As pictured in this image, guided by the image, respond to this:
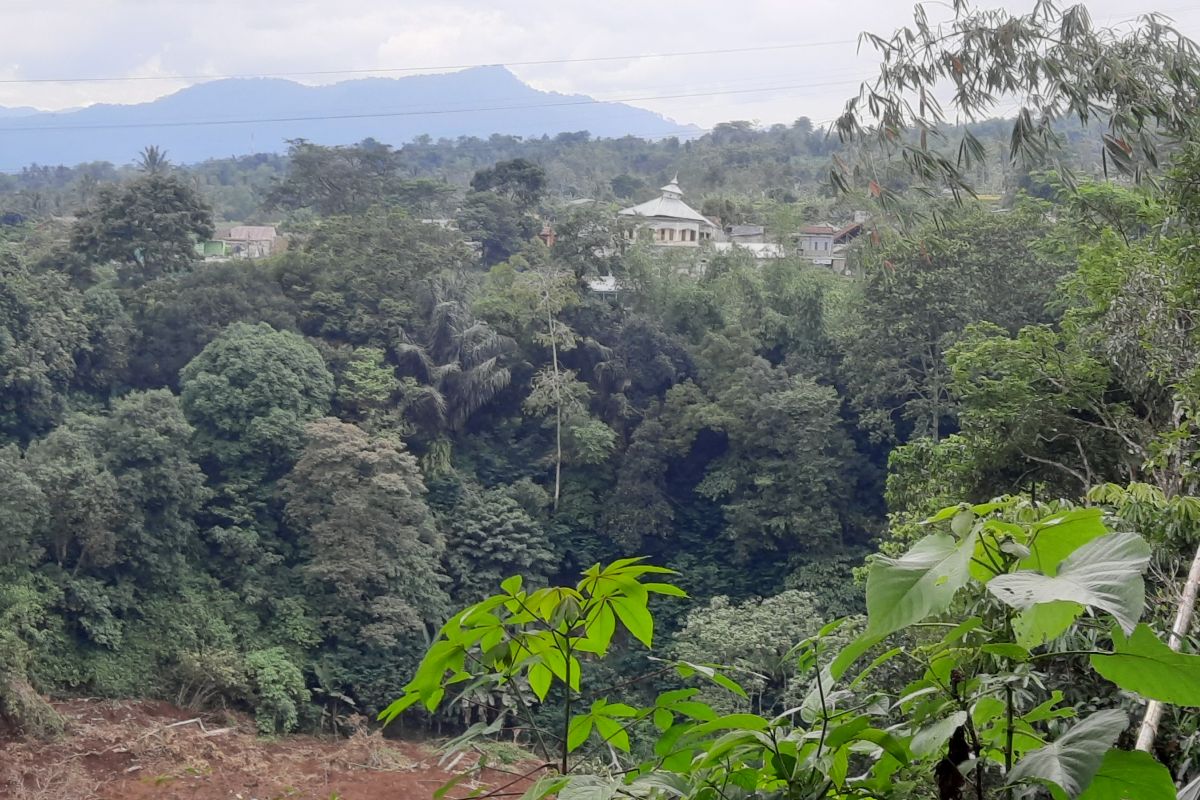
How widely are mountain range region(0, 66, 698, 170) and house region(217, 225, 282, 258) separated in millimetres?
58122

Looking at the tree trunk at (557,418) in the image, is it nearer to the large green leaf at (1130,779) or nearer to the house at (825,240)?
the house at (825,240)

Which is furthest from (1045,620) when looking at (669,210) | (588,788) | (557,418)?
(669,210)

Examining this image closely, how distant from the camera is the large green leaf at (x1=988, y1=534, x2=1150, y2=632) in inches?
12.9

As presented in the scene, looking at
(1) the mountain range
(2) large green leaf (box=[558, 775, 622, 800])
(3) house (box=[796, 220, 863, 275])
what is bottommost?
(2) large green leaf (box=[558, 775, 622, 800])

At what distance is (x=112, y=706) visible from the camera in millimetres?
8109

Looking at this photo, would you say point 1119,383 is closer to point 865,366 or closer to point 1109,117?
point 1109,117

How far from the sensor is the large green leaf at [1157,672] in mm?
349

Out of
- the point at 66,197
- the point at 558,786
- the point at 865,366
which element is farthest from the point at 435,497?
the point at 66,197

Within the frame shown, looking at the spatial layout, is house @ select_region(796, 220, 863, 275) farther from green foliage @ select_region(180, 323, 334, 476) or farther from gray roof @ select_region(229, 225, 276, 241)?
gray roof @ select_region(229, 225, 276, 241)

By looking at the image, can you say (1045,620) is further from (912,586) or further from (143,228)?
(143,228)

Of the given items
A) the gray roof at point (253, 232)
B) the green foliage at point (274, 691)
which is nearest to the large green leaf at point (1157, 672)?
the green foliage at point (274, 691)

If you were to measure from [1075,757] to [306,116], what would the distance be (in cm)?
8289

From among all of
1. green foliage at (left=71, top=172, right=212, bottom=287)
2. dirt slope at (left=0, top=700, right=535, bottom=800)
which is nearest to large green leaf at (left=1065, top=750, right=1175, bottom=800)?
dirt slope at (left=0, top=700, right=535, bottom=800)

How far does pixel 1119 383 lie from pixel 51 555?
315 inches
